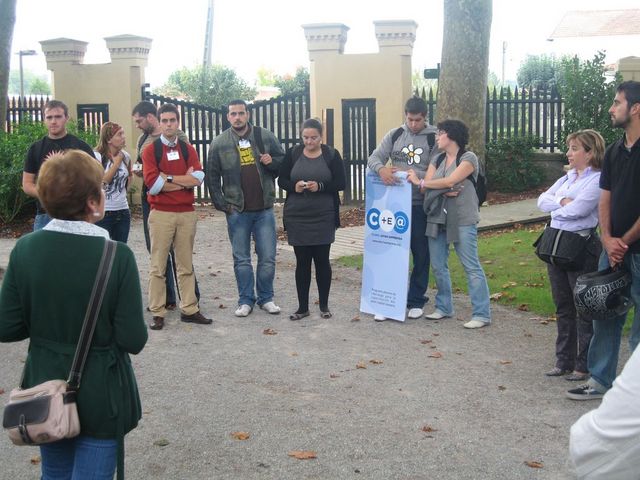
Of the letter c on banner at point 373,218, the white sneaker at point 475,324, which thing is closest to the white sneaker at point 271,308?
the letter c on banner at point 373,218

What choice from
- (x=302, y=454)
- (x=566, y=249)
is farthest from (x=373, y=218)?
(x=302, y=454)

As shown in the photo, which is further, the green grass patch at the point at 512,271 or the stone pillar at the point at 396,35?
the stone pillar at the point at 396,35

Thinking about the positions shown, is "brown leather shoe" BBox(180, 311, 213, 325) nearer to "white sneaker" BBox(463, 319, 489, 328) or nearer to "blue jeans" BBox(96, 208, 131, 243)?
"blue jeans" BBox(96, 208, 131, 243)

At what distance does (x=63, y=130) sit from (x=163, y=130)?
907 millimetres

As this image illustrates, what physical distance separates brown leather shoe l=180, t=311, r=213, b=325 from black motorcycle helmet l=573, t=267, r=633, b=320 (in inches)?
150

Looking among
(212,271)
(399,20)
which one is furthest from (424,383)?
(399,20)

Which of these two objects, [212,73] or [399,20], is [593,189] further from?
[212,73]

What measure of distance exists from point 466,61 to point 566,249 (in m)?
9.58

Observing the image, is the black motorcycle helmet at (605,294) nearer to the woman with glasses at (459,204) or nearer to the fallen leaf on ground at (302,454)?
the fallen leaf on ground at (302,454)

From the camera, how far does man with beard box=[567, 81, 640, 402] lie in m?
6.16

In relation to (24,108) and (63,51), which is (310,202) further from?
(24,108)

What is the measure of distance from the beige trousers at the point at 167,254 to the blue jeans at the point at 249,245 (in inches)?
20.3

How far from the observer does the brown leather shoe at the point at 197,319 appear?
8930 mm

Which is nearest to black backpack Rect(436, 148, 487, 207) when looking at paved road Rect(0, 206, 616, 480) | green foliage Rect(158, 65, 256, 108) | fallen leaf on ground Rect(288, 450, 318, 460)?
paved road Rect(0, 206, 616, 480)
